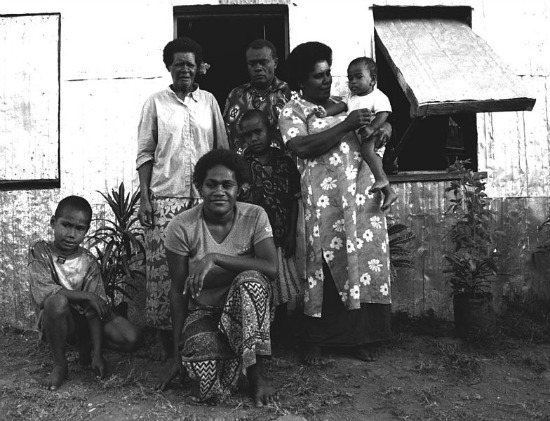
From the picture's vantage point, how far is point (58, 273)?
12.4 ft

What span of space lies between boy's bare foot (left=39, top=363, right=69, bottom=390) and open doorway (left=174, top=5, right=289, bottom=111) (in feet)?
10.2

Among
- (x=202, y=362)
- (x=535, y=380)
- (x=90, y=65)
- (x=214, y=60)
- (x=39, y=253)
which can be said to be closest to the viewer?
(x=202, y=362)

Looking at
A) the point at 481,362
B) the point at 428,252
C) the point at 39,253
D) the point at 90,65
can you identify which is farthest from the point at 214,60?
the point at 481,362

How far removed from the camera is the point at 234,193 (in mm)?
3438

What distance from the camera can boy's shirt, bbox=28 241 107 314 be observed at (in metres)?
3.66

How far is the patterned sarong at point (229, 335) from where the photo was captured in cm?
321

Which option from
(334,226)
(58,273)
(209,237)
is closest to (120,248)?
(58,273)

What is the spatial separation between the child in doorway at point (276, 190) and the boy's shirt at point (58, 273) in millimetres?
1060

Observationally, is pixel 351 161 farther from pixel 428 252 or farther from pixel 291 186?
pixel 428 252

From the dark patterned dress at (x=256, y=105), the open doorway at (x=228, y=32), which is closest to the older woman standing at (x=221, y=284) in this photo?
the dark patterned dress at (x=256, y=105)

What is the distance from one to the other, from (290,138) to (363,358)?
4.97ft

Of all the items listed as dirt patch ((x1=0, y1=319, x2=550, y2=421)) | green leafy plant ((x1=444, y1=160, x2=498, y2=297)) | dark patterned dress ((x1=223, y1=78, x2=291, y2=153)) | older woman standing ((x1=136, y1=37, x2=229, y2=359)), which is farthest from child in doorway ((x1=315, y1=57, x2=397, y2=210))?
dirt patch ((x1=0, y1=319, x2=550, y2=421))

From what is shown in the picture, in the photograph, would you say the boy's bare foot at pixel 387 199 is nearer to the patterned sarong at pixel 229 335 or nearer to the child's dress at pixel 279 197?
the child's dress at pixel 279 197

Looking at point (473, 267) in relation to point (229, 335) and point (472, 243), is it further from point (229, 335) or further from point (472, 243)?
point (229, 335)
